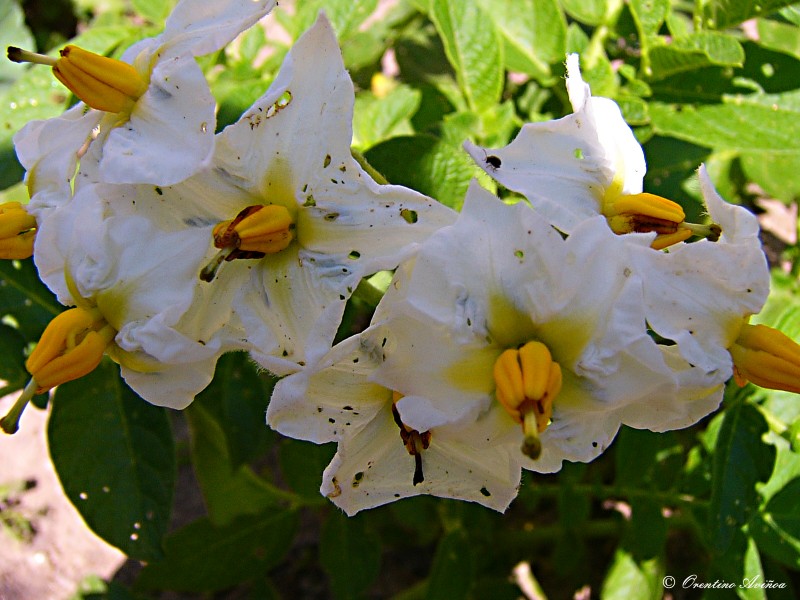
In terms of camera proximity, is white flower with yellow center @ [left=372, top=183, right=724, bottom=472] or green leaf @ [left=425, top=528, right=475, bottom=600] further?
green leaf @ [left=425, top=528, right=475, bottom=600]

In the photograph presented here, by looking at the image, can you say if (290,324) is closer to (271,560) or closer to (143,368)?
(143,368)

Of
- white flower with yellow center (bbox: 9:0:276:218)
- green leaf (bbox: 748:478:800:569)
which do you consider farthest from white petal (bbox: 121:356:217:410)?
green leaf (bbox: 748:478:800:569)

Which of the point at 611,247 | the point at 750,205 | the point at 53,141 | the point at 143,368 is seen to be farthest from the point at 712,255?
the point at 750,205

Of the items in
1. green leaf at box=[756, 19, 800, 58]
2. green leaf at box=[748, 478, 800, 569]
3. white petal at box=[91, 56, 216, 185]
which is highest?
white petal at box=[91, 56, 216, 185]

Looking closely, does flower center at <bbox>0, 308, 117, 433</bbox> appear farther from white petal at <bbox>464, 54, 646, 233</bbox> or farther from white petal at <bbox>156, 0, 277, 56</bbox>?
white petal at <bbox>464, 54, 646, 233</bbox>

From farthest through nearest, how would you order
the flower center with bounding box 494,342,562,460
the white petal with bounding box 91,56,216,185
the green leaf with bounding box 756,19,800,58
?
1. the green leaf with bounding box 756,19,800,58
2. the white petal with bounding box 91,56,216,185
3. the flower center with bounding box 494,342,562,460

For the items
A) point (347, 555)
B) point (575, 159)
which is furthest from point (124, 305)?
point (347, 555)
